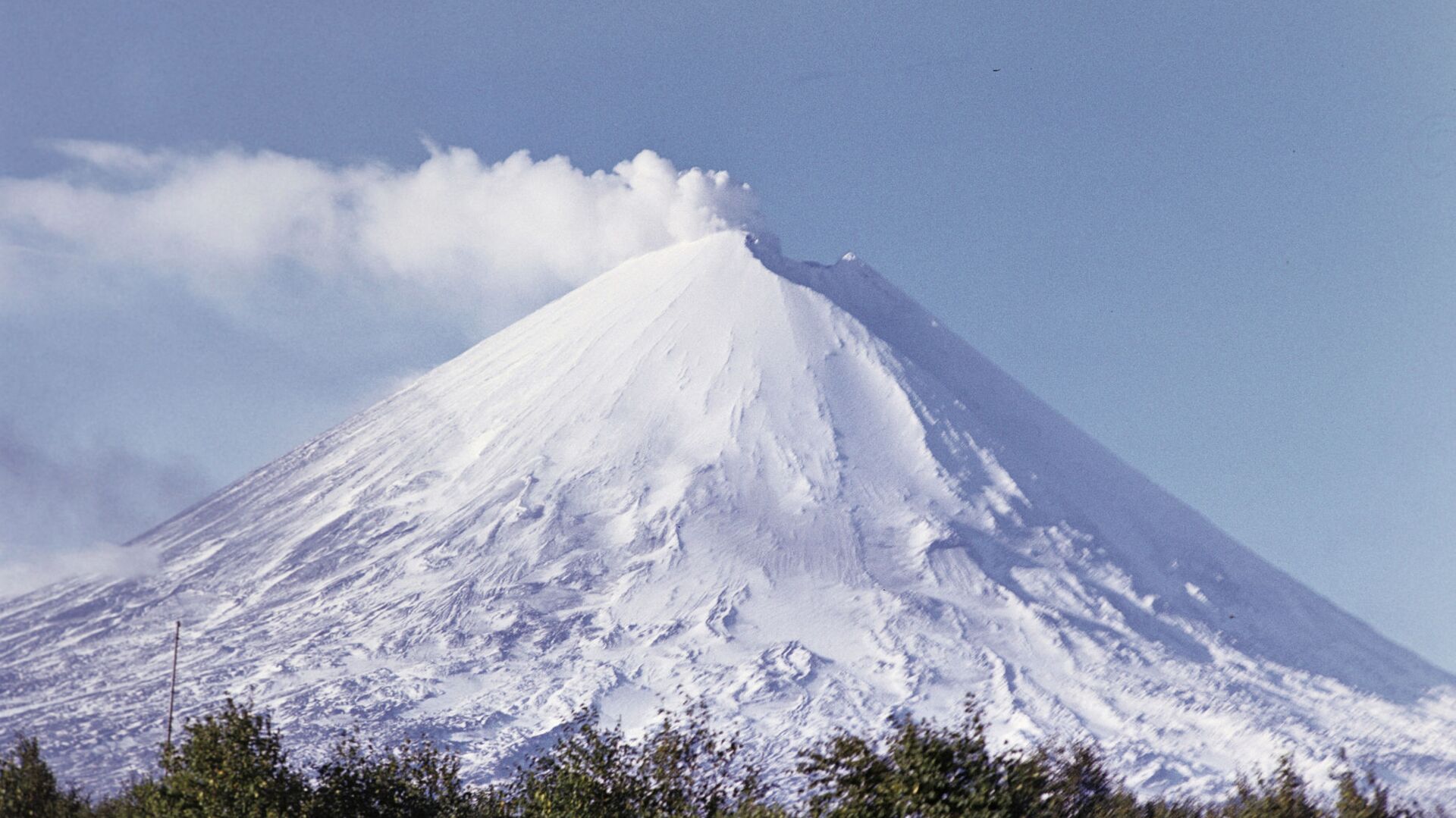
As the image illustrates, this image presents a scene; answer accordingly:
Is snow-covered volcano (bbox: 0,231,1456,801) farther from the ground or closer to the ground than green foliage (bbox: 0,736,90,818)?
farther from the ground

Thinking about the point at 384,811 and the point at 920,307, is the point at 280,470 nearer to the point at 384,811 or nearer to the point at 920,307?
the point at 920,307

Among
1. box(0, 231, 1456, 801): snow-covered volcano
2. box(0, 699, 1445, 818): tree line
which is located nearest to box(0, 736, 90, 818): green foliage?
box(0, 699, 1445, 818): tree line

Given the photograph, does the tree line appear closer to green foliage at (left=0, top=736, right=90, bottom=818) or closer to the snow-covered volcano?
green foliage at (left=0, top=736, right=90, bottom=818)

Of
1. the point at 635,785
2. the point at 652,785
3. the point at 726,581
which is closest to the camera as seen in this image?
the point at 635,785

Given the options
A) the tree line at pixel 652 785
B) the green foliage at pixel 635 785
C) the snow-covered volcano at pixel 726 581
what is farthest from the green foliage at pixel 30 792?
the snow-covered volcano at pixel 726 581

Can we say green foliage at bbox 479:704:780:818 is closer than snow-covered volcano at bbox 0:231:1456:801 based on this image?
Yes

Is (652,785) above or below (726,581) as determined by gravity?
below

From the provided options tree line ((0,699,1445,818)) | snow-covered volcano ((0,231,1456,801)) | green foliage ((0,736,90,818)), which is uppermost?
snow-covered volcano ((0,231,1456,801))

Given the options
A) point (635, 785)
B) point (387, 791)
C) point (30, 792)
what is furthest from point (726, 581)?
point (635, 785)

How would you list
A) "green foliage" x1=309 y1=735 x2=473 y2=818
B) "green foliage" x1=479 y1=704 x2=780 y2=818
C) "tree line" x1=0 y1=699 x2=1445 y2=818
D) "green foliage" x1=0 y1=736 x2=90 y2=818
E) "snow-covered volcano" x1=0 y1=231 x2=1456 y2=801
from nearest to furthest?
"tree line" x1=0 y1=699 x2=1445 y2=818
"green foliage" x1=479 y1=704 x2=780 y2=818
"green foliage" x1=309 y1=735 x2=473 y2=818
"green foliage" x1=0 y1=736 x2=90 y2=818
"snow-covered volcano" x1=0 y1=231 x2=1456 y2=801

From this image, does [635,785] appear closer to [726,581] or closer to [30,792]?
[30,792]
